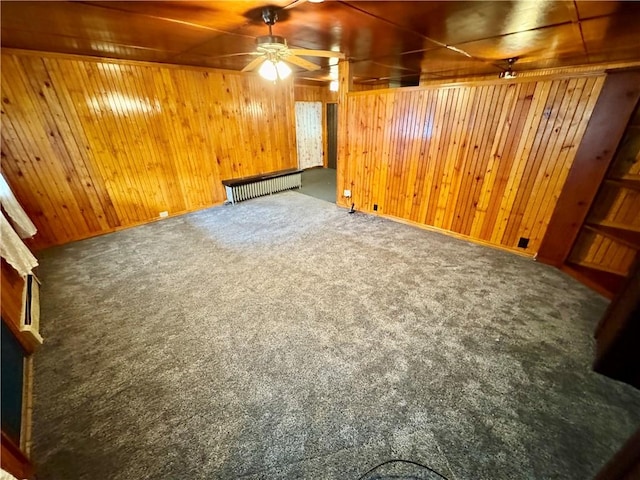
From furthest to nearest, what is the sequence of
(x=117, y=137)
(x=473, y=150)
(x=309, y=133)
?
1. (x=309, y=133)
2. (x=117, y=137)
3. (x=473, y=150)

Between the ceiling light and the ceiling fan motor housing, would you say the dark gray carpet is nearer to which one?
the ceiling light

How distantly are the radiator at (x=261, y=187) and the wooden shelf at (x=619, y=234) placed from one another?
4792 mm

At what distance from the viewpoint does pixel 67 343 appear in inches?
79.7

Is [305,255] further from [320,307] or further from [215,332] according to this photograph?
[215,332]

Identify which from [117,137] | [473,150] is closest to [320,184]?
[473,150]

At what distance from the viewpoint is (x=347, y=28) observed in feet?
7.54

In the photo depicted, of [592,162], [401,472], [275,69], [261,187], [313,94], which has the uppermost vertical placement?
[313,94]

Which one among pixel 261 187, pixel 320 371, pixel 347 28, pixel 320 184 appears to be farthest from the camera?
pixel 320 184

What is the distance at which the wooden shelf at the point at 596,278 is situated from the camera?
248 centimetres

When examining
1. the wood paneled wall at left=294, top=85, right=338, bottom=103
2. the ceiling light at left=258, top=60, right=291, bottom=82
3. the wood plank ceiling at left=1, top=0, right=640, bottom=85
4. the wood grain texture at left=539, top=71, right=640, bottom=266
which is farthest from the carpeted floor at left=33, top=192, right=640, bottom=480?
the wood paneled wall at left=294, top=85, right=338, bottom=103

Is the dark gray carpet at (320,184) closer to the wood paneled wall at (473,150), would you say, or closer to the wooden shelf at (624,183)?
the wood paneled wall at (473,150)

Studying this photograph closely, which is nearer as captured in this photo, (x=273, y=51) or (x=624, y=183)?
(x=273, y=51)

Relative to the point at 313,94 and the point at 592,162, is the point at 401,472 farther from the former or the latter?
the point at 313,94

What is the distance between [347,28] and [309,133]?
569 centimetres
